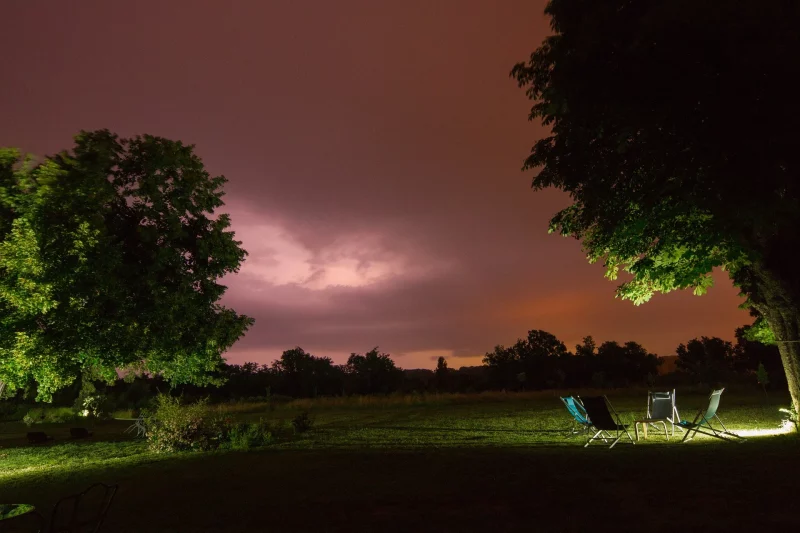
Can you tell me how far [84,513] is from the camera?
7.40 meters

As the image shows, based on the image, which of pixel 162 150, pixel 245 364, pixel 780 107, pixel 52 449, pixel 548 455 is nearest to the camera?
pixel 780 107

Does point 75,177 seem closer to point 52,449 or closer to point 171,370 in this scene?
point 171,370

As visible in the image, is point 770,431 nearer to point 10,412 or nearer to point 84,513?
point 84,513

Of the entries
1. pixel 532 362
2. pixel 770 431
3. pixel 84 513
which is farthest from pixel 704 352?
pixel 84 513

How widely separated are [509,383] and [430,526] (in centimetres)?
6336

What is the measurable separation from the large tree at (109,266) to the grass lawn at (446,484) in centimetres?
269

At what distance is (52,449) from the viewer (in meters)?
17.0

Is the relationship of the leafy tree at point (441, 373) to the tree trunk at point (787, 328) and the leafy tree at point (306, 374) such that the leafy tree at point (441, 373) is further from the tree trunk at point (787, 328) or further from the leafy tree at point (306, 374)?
the tree trunk at point (787, 328)

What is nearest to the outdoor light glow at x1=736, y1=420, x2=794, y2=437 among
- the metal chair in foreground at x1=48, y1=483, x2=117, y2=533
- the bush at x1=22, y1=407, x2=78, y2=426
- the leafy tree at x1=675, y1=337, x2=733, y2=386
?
the metal chair in foreground at x1=48, y1=483, x2=117, y2=533

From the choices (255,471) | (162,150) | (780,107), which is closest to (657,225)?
(780,107)

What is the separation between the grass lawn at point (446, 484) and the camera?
574cm

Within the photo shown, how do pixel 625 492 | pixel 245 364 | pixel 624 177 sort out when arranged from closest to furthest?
pixel 625 492
pixel 624 177
pixel 245 364

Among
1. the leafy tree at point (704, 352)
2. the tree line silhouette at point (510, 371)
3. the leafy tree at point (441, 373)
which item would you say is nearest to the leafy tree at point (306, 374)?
the tree line silhouette at point (510, 371)

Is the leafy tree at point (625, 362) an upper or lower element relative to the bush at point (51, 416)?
upper
